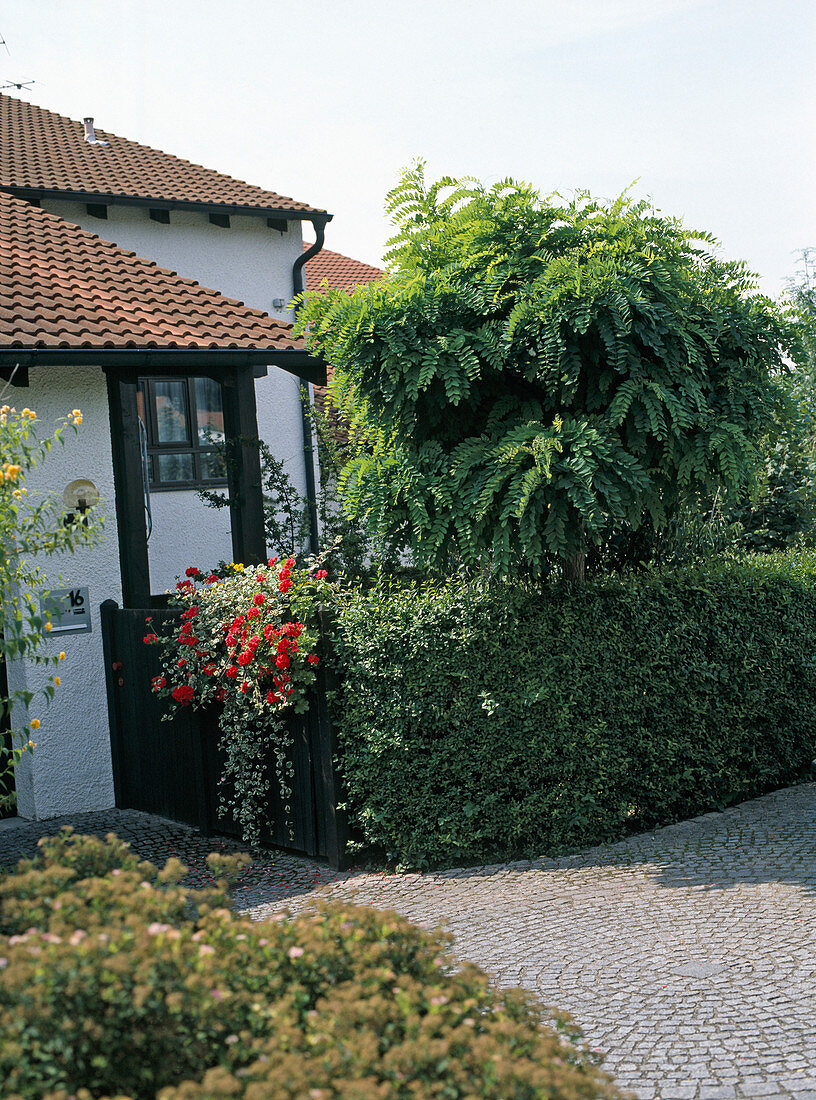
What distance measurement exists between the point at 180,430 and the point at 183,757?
7.76m

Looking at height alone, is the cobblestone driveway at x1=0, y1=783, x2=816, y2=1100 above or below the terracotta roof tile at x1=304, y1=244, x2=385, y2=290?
below

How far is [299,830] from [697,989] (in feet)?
10.5

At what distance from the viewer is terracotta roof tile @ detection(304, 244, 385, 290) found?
20922mm

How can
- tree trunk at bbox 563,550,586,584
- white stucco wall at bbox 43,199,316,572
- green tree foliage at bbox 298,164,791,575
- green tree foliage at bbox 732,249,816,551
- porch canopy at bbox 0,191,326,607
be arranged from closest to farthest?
green tree foliage at bbox 298,164,791,575
tree trunk at bbox 563,550,586,584
porch canopy at bbox 0,191,326,607
green tree foliage at bbox 732,249,816,551
white stucco wall at bbox 43,199,316,572

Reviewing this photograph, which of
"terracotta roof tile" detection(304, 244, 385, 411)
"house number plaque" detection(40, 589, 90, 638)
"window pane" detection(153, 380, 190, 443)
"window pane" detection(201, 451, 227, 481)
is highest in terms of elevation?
"terracotta roof tile" detection(304, 244, 385, 411)

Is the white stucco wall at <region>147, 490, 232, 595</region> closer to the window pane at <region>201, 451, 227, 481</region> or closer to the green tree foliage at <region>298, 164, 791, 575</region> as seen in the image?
the window pane at <region>201, 451, 227, 481</region>

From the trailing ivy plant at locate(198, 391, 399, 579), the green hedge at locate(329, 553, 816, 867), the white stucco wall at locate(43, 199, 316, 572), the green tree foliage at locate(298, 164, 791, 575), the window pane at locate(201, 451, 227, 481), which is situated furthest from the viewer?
the window pane at locate(201, 451, 227, 481)

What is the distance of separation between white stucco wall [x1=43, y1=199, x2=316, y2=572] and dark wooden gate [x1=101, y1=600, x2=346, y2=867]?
504cm

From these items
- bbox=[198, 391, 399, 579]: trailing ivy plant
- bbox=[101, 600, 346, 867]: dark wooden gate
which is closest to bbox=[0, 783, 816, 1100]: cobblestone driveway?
bbox=[101, 600, 346, 867]: dark wooden gate

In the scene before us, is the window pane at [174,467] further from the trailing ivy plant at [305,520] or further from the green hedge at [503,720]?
the green hedge at [503,720]

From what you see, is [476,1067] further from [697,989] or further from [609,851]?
[609,851]

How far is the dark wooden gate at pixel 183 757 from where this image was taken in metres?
6.82

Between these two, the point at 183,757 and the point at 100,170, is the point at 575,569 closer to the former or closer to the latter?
the point at 183,757

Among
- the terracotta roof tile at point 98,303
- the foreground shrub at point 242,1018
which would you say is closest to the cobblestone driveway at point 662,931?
the foreground shrub at point 242,1018
